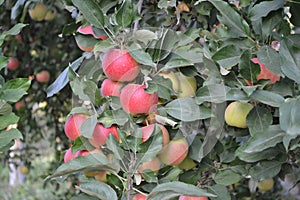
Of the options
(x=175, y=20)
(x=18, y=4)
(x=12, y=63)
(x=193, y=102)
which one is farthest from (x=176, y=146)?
(x=12, y=63)

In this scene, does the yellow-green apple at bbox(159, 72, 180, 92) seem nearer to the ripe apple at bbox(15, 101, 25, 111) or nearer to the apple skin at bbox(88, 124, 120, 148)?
the apple skin at bbox(88, 124, 120, 148)

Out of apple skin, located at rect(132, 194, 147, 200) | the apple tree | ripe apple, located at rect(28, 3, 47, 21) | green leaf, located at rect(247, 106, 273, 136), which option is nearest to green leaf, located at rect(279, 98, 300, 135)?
the apple tree

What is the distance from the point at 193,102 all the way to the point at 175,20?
0.30m

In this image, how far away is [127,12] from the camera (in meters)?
0.76

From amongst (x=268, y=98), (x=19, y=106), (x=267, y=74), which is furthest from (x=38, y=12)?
(x=268, y=98)

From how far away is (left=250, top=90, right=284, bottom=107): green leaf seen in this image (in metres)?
0.70

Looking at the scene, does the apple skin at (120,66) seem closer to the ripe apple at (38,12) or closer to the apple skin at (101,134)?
the apple skin at (101,134)

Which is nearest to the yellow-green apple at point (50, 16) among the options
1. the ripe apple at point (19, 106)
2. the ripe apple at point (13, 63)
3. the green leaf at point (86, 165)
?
the ripe apple at point (13, 63)

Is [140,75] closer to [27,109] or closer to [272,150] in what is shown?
[272,150]

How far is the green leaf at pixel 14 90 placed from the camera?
0.79 metres

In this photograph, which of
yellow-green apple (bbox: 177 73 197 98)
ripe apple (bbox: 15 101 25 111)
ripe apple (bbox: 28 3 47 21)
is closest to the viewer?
yellow-green apple (bbox: 177 73 197 98)

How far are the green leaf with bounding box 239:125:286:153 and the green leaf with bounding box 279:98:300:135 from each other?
0.13 ft

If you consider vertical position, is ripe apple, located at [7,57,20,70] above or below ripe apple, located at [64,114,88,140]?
below

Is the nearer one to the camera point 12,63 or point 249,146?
point 249,146
